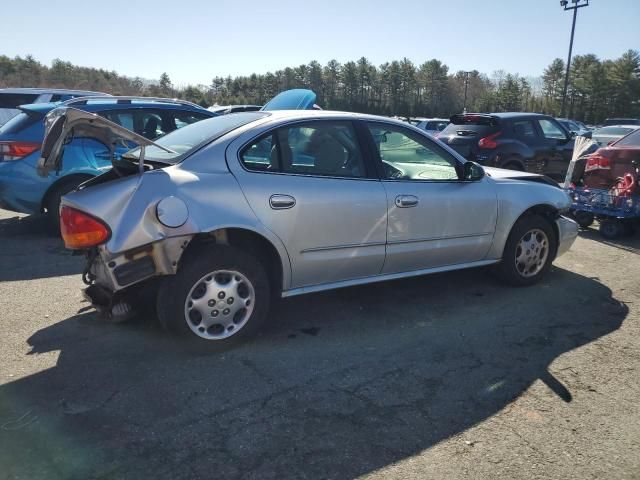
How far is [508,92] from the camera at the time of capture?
58438 mm

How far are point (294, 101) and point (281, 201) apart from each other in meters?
3.44

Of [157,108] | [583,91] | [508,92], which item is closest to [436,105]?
[508,92]

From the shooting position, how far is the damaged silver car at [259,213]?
11.0ft

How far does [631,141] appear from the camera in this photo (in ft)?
25.2

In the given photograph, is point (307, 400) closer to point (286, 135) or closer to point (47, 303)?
point (286, 135)

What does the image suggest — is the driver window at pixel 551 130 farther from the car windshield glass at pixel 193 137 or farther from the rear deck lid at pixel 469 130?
the car windshield glass at pixel 193 137

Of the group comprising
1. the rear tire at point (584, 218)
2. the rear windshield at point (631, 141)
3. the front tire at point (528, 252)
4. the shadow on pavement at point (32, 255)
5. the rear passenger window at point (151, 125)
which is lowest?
the shadow on pavement at point (32, 255)

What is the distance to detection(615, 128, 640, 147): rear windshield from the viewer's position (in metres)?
7.59

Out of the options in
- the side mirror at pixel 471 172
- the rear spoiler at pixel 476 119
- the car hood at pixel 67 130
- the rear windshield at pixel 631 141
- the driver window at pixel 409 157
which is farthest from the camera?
the rear spoiler at pixel 476 119

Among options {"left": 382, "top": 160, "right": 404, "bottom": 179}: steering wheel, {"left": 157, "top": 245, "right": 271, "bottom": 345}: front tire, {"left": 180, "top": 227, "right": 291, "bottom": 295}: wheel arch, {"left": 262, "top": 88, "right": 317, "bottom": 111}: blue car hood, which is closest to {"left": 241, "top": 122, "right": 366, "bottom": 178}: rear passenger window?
{"left": 382, "top": 160, "right": 404, "bottom": 179}: steering wheel

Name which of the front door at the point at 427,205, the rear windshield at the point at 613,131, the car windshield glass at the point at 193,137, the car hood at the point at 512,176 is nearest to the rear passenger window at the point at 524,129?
the car hood at the point at 512,176

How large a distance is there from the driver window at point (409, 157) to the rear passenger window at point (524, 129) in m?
6.38

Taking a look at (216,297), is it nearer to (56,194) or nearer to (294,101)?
(294,101)

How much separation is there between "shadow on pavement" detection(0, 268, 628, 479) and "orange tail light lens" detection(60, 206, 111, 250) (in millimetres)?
824
